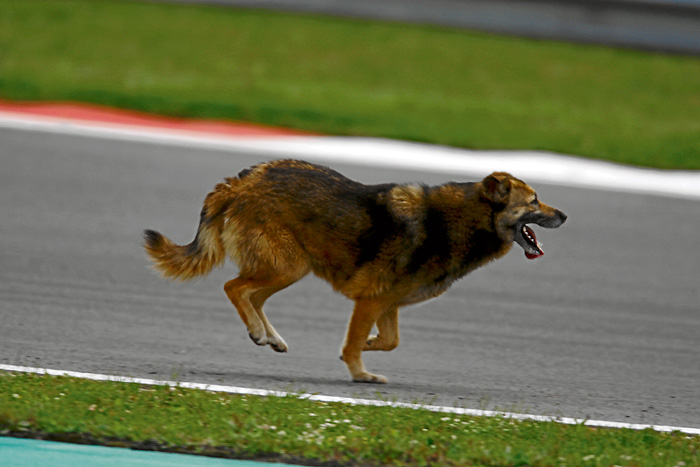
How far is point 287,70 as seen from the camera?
2038cm

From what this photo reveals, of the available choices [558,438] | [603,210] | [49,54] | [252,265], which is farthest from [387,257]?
[49,54]

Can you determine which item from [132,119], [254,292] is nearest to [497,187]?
[254,292]

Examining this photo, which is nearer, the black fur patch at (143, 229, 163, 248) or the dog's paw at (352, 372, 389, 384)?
the black fur patch at (143, 229, 163, 248)

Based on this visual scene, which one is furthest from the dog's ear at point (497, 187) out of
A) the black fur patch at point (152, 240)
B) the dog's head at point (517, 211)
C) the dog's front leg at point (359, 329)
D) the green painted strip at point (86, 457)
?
the green painted strip at point (86, 457)

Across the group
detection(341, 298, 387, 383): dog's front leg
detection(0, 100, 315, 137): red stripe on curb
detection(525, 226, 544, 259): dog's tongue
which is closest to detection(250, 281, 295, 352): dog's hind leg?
detection(341, 298, 387, 383): dog's front leg

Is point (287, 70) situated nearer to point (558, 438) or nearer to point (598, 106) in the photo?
point (598, 106)


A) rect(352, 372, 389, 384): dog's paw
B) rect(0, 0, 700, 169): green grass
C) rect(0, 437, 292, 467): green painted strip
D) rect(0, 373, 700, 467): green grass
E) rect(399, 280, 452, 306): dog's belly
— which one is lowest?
rect(0, 437, 292, 467): green painted strip

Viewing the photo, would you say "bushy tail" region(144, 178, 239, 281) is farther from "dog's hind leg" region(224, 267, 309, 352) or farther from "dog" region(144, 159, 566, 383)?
"dog's hind leg" region(224, 267, 309, 352)

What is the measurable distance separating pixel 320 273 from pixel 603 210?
745cm

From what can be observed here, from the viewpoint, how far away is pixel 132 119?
1619 centimetres

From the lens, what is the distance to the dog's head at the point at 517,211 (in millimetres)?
6723

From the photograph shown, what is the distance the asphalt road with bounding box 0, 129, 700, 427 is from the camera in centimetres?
743

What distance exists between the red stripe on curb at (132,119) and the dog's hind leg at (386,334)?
878cm

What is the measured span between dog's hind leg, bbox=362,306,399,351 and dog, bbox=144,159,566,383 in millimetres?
161
